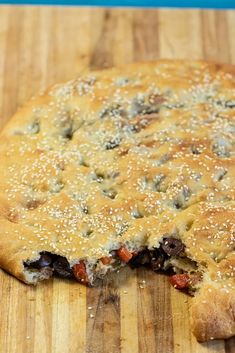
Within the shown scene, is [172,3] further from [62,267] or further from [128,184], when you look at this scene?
[62,267]

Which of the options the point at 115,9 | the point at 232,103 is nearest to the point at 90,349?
the point at 232,103

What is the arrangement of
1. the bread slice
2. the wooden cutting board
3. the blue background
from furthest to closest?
the blue background
the bread slice
the wooden cutting board

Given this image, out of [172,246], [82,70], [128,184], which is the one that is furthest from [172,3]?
[172,246]

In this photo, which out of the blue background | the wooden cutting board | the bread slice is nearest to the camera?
the wooden cutting board

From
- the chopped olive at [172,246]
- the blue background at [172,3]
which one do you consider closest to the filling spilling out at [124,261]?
the chopped olive at [172,246]

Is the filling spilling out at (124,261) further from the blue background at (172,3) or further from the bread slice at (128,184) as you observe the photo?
the blue background at (172,3)

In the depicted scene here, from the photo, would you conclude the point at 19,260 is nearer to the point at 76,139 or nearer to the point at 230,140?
the point at 76,139

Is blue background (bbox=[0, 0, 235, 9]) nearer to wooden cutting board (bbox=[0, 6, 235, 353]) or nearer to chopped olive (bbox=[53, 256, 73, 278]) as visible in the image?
wooden cutting board (bbox=[0, 6, 235, 353])

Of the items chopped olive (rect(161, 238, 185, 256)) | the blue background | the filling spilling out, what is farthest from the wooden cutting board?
the blue background
